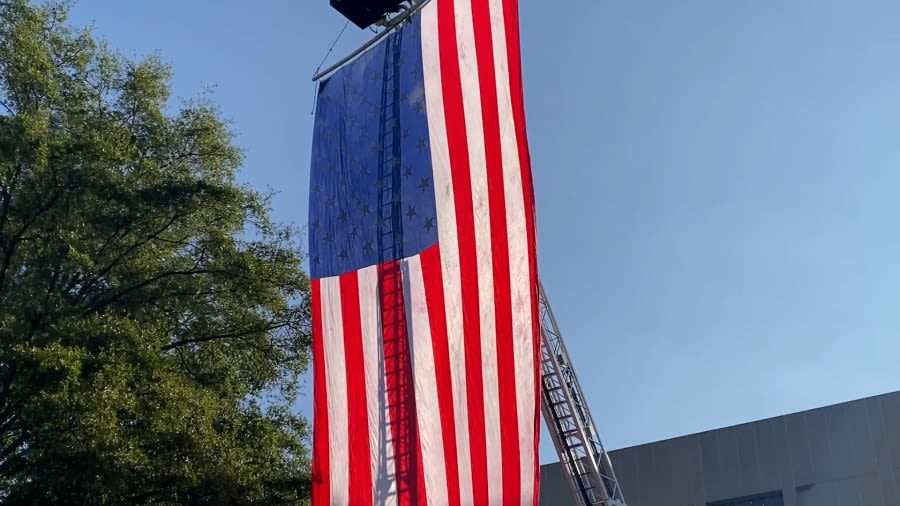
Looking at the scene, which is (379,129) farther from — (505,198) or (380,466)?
(380,466)

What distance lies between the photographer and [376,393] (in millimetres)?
18578

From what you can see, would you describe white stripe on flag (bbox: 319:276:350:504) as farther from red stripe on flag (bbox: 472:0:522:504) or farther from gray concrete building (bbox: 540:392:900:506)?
gray concrete building (bbox: 540:392:900:506)

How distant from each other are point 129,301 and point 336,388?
5.27m

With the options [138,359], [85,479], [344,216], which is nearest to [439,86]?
[344,216]

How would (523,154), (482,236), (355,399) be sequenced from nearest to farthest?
(482,236), (355,399), (523,154)

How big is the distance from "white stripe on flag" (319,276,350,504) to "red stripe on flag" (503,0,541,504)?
313cm

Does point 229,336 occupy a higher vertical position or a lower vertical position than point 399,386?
higher

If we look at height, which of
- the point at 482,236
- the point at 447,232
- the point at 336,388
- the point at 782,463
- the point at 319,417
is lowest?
the point at 782,463

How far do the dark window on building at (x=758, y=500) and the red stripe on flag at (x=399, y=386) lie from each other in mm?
9673

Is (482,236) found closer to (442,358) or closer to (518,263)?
(518,263)

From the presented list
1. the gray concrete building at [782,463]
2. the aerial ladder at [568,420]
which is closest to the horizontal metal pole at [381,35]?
the aerial ladder at [568,420]

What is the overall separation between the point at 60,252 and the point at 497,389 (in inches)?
332

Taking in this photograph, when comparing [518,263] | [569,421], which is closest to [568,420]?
[569,421]

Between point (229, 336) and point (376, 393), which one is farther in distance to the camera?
point (229, 336)
